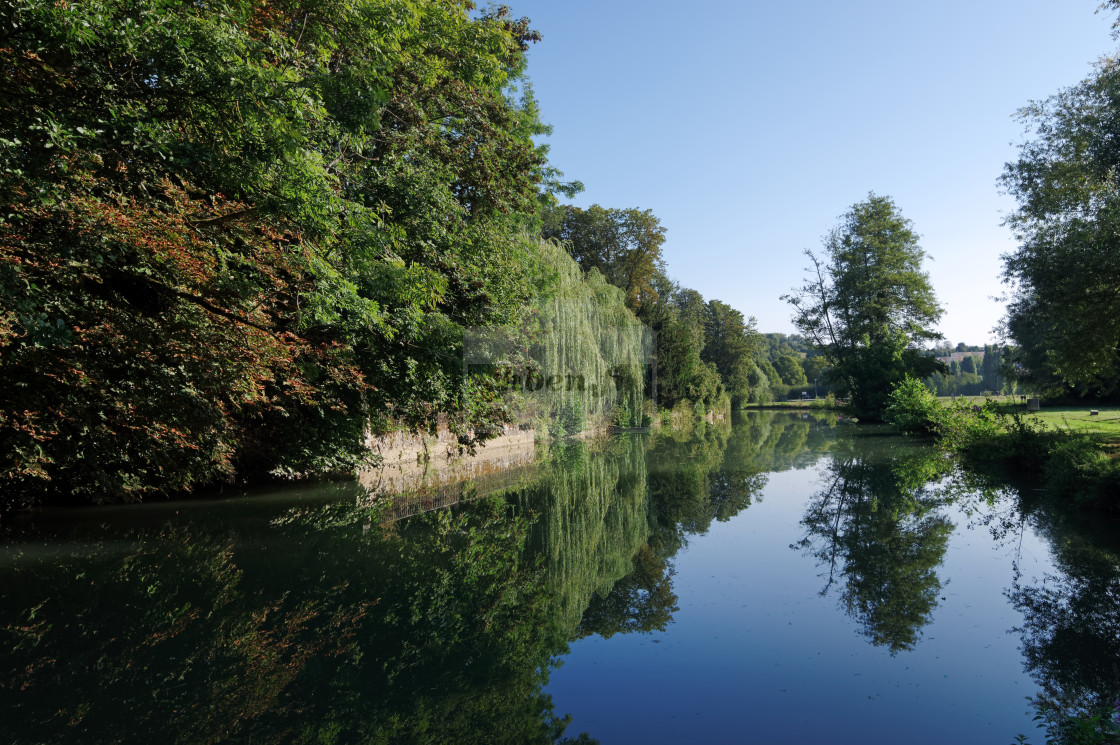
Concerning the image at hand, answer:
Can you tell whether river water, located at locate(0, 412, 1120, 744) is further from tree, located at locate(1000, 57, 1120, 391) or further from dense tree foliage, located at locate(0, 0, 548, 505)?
tree, located at locate(1000, 57, 1120, 391)

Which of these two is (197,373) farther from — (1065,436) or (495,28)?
(1065,436)

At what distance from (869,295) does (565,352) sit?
81.9 ft

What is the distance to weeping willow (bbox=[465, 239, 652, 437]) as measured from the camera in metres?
13.8

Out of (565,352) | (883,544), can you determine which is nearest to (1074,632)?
(883,544)

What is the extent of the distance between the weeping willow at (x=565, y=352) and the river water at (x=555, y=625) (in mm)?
3671

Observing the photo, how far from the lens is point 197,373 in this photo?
26.7 ft

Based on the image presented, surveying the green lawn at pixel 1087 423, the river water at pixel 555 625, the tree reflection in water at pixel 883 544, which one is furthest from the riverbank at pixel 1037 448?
the tree reflection in water at pixel 883 544

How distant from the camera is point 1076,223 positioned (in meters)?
12.7

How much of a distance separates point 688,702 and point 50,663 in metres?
4.61

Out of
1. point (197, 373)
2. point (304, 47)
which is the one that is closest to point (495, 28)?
point (304, 47)

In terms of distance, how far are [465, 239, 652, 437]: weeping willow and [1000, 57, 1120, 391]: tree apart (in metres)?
10.6

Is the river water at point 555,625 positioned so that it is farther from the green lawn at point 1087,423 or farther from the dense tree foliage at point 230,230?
the green lawn at point 1087,423

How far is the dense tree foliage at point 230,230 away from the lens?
5691 mm

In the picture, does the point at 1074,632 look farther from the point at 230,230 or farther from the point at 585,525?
the point at 230,230
